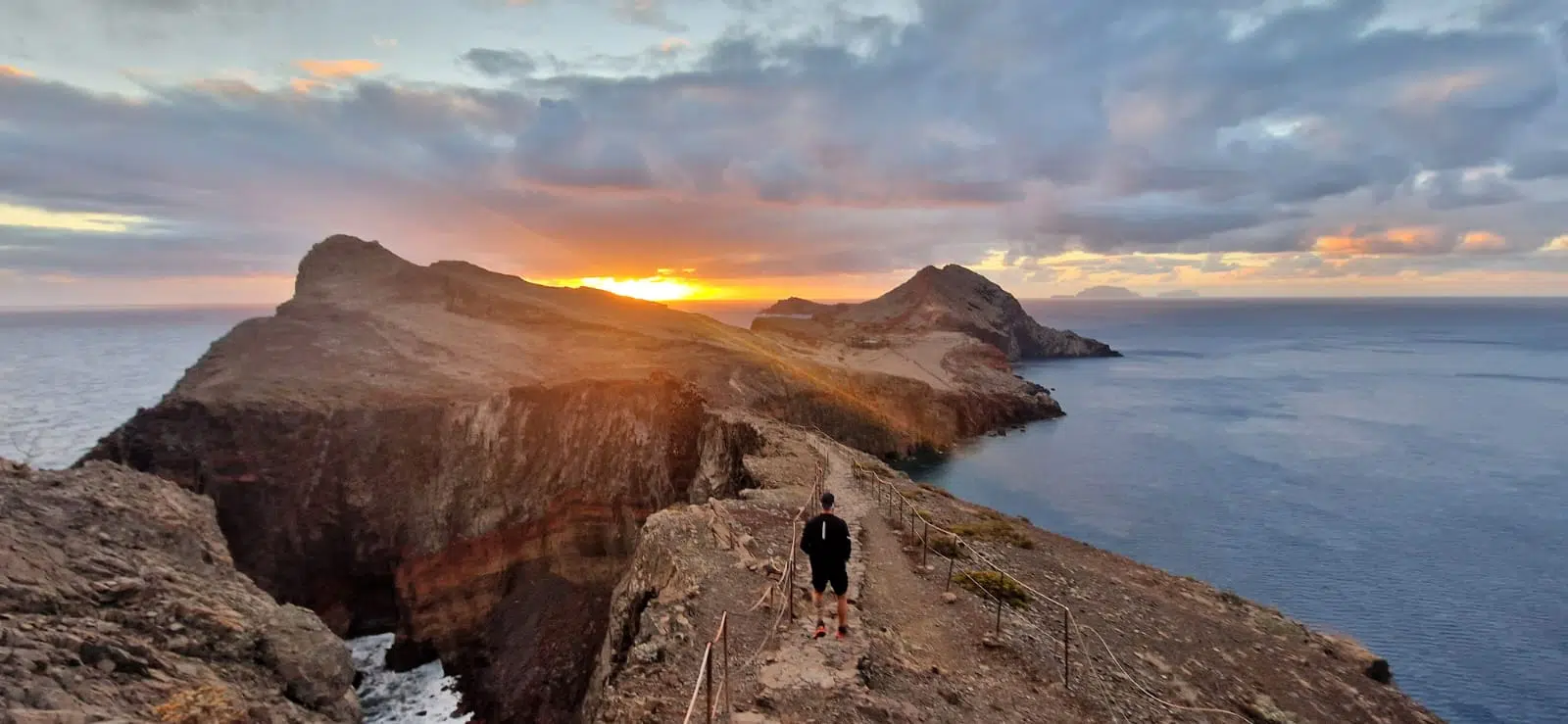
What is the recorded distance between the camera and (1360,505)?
5184 centimetres

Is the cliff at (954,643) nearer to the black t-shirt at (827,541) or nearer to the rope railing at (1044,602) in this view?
the rope railing at (1044,602)

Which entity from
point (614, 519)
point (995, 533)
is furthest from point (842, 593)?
point (614, 519)

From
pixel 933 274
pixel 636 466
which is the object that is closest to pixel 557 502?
pixel 636 466

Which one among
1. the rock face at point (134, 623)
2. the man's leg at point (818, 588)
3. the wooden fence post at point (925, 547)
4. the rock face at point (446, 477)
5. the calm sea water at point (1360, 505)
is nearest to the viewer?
the rock face at point (134, 623)

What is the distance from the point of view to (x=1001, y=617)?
1741 cm

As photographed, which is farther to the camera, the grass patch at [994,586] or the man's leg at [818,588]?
the grass patch at [994,586]

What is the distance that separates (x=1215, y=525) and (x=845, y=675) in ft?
152

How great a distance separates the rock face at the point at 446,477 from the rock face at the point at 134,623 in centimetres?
2023

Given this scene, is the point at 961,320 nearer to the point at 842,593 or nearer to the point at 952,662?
the point at 952,662

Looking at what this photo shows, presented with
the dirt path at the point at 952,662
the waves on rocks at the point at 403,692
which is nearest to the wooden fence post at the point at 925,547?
the dirt path at the point at 952,662

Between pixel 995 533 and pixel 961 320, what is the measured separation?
472 ft

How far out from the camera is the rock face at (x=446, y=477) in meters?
39.2

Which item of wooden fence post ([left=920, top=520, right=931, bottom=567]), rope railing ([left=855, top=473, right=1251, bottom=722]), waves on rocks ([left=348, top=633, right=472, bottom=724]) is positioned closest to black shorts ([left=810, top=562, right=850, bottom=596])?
rope railing ([left=855, top=473, right=1251, bottom=722])

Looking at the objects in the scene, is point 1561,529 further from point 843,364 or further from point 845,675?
point 843,364
